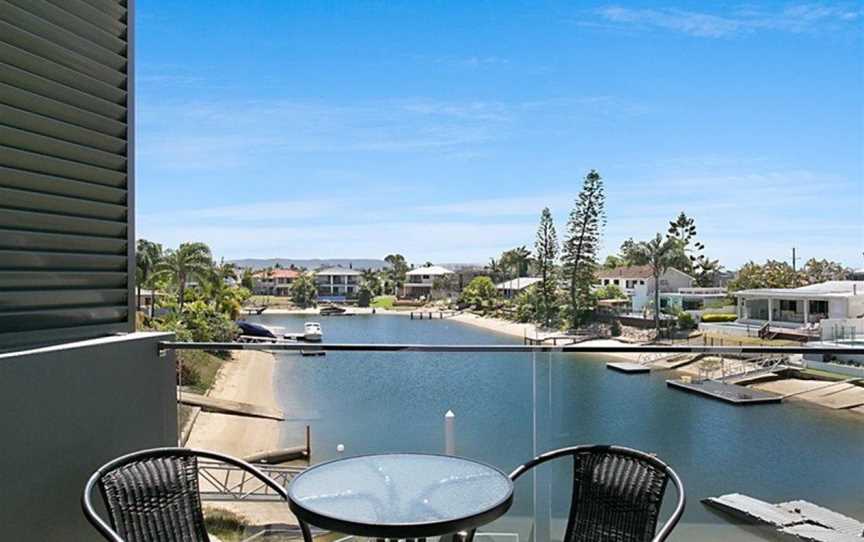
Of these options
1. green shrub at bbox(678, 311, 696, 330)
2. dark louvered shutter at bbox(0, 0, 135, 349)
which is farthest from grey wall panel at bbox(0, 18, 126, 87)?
green shrub at bbox(678, 311, 696, 330)

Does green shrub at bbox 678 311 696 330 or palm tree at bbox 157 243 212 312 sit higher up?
palm tree at bbox 157 243 212 312

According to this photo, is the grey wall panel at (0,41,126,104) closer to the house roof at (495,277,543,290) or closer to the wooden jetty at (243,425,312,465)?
the wooden jetty at (243,425,312,465)

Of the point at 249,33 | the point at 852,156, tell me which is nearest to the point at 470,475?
the point at 249,33

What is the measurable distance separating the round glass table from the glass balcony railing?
1.49ft

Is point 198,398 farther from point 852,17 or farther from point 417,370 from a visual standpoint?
point 852,17

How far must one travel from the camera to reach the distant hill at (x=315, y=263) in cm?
4916

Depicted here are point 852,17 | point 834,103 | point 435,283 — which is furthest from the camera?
point 435,283

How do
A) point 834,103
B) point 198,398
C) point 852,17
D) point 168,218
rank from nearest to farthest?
1. point 198,398
2. point 852,17
3. point 834,103
4. point 168,218

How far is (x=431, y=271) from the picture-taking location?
55062 mm

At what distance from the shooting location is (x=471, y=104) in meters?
38.7

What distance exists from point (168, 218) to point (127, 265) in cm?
4250

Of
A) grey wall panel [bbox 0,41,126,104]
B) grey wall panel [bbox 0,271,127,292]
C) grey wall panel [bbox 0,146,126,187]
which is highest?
grey wall panel [bbox 0,41,126,104]

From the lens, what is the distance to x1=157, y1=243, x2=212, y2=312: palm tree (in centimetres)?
3281

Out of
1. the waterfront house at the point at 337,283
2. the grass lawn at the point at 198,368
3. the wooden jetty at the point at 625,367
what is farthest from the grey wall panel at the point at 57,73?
the waterfront house at the point at 337,283
